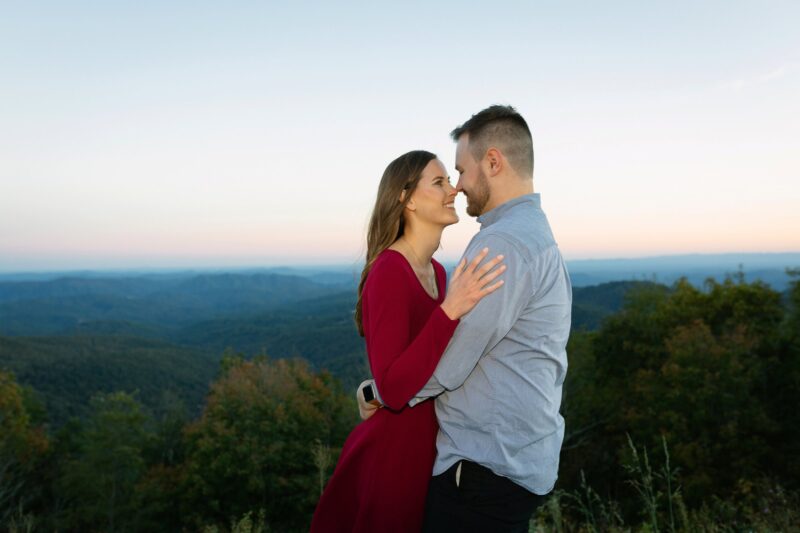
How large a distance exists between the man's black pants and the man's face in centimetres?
105

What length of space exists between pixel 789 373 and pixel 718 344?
7.95 ft

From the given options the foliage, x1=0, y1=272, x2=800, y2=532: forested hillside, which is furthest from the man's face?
the foliage

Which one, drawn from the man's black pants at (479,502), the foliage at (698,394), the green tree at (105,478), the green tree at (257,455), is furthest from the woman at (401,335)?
the green tree at (105,478)

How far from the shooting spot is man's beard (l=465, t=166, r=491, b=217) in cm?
231

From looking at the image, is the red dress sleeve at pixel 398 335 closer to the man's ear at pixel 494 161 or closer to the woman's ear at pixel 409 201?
the woman's ear at pixel 409 201

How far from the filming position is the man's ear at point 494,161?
227 cm

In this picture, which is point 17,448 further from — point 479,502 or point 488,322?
point 488,322

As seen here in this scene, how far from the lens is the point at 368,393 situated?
7.85 ft

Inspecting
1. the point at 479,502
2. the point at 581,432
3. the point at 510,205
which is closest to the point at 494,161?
the point at 510,205

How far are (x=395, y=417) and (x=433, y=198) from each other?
101 cm

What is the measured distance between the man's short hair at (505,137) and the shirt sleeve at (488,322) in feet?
1.64

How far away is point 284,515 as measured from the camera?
26062mm

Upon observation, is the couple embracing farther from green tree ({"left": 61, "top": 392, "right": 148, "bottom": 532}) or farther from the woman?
green tree ({"left": 61, "top": 392, "right": 148, "bottom": 532})

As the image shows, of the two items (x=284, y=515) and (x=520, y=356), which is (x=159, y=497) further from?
(x=520, y=356)
